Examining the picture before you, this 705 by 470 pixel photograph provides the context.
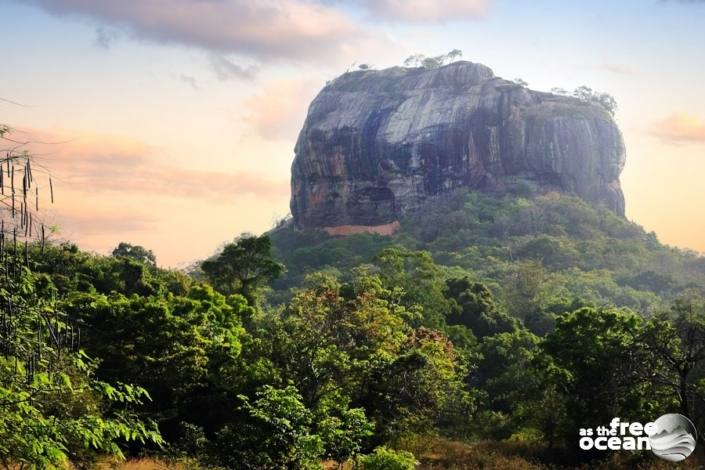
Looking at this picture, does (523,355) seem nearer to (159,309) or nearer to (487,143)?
(159,309)

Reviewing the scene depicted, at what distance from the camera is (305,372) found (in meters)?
20.2

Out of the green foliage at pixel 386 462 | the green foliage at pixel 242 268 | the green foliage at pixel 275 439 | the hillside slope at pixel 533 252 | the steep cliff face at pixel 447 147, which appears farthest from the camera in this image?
the steep cliff face at pixel 447 147

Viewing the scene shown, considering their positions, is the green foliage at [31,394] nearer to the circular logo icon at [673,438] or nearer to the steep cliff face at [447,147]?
the circular logo icon at [673,438]

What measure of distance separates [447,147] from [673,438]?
8550 centimetres

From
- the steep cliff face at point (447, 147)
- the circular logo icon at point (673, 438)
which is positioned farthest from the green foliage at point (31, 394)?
the steep cliff face at point (447, 147)

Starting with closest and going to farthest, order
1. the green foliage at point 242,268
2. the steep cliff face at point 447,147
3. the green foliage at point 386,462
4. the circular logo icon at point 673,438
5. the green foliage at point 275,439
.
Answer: the green foliage at point 275,439, the green foliage at point 386,462, the circular logo icon at point 673,438, the green foliage at point 242,268, the steep cliff face at point 447,147

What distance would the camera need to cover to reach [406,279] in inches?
1577

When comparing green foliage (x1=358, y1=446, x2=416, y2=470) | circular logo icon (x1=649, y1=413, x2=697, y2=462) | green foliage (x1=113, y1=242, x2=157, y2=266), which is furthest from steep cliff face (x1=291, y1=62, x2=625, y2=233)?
green foliage (x1=358, y1=446, x2=416, y2=470)

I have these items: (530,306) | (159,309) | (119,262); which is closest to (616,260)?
(530,306)

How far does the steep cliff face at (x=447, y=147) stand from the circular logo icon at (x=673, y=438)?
8334 centimetres

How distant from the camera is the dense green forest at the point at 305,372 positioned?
8.22 metres

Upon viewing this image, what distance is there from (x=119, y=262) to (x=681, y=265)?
225 feet

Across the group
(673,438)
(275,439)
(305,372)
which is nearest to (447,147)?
(673,438)

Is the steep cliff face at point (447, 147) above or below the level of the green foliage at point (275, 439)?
above
